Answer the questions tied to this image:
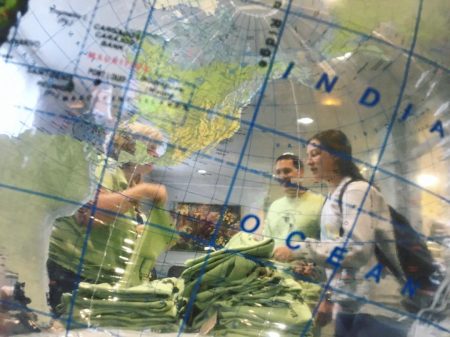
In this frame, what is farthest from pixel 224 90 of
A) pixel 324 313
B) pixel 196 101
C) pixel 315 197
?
pixel 324 313

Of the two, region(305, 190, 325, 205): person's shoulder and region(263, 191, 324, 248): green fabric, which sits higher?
region(305, 190, 325, 205): person's shoulder

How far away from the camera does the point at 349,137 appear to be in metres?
0.53

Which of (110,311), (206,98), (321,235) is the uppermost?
(206,98)

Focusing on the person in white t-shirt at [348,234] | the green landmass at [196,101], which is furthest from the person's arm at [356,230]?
the green landmass at [196,101]

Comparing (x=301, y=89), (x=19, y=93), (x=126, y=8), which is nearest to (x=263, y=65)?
(x=301, y=89)

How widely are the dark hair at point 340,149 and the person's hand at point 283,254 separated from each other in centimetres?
9

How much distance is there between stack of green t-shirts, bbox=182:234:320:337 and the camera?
542 mm

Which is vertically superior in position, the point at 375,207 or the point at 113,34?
the point at 113,34

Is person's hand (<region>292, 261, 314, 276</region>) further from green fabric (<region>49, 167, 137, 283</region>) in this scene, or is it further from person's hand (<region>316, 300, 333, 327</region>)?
green fabric (<region>49, 167, 137, 283</region>)

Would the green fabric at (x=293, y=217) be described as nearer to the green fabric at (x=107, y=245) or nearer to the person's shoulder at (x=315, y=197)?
the person's shoulder at (x=315, y=197)

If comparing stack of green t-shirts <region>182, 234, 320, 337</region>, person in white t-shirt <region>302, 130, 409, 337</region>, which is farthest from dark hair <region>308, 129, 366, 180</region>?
stack of green t-shirts <region>182, 234, 320, 337</region>

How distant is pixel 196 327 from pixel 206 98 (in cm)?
23

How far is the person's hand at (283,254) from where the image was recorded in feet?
1.76

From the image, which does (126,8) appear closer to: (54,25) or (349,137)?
(54,25)
